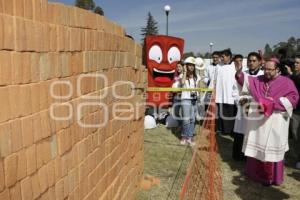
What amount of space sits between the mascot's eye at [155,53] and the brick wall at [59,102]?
21.9 feet

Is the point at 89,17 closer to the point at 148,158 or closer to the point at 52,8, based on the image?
the point at 52,8

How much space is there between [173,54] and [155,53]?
0.55m

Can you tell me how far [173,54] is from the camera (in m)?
10.3

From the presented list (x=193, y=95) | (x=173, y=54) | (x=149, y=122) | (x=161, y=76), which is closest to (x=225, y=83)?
(x=193, y=95)

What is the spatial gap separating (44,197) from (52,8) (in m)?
0.92

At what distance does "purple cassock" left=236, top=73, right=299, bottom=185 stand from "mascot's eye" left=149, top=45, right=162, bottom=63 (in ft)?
15.5

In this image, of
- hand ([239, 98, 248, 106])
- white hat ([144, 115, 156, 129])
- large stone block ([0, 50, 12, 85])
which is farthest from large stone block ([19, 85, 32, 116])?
white hat ([144, 115, 156, 129])

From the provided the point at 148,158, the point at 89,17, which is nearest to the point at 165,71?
the point at 148,158

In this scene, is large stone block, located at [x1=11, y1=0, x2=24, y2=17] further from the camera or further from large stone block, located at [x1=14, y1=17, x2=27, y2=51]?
the camera

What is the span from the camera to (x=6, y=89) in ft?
4.76

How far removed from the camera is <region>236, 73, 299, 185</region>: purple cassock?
188 inches

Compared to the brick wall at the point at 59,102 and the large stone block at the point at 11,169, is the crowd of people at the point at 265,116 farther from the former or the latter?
the large stone block at the point at 11,169

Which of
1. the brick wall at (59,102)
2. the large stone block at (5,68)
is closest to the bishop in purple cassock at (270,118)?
the brick wall at (59,102)

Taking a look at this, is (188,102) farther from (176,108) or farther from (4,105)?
(4,105)
